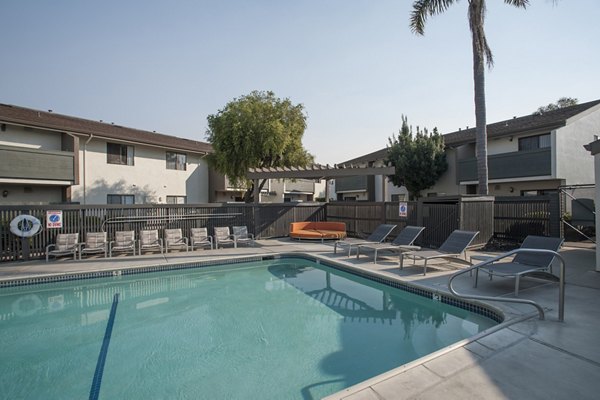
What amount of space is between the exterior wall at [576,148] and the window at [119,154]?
23978 mm

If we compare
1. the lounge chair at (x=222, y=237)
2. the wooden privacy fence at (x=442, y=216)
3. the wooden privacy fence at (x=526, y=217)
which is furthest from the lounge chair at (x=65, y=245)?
the wooden privacy fence at (x=526, y=217)

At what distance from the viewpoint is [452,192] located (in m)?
21.6

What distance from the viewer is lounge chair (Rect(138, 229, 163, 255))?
12.2 m

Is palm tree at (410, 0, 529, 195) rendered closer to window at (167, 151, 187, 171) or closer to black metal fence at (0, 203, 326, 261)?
black metal fence at (0, 203, 326, 261)

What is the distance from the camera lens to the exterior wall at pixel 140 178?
1892cm

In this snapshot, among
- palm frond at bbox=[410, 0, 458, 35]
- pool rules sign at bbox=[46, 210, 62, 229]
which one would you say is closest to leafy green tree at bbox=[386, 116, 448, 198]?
palm frond at bbox=[410, 0, 458, 35]

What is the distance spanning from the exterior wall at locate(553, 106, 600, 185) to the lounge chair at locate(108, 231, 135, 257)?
19784 millimetres

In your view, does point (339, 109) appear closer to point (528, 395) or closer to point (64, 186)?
point (528, 395)

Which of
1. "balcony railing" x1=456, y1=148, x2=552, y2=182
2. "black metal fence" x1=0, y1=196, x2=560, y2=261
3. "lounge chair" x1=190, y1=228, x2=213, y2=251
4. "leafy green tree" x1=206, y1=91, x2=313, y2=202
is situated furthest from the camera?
"leafy green tree" x1=206, y1=91, x2=313, y2=202

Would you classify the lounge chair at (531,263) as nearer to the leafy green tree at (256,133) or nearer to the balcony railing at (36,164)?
the leafy green tree at (256,133)

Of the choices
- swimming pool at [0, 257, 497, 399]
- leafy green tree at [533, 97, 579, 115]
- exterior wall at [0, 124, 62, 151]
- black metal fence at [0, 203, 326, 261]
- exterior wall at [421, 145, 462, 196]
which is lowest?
swimming pool at [0, 257, 497, 399]

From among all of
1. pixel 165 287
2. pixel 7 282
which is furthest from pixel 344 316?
pixel 7 282

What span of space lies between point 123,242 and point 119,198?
9.67 meters

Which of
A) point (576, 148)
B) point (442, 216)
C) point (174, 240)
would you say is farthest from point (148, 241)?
point (576, 148)
